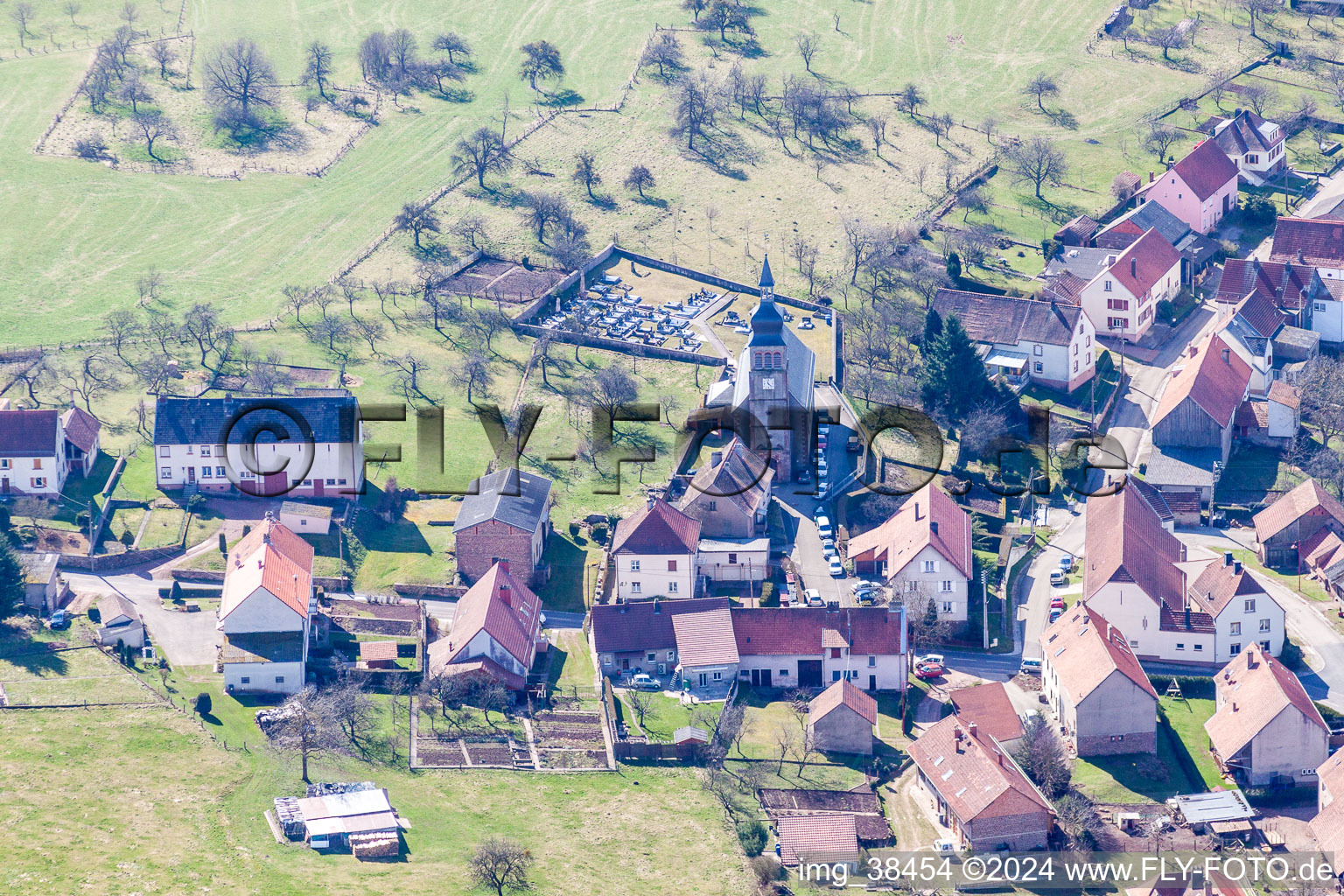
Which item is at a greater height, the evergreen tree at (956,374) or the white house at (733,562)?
the evergreen tree at (956,374)

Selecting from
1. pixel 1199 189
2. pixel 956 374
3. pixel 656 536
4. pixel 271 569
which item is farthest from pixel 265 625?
pixel 1199 189

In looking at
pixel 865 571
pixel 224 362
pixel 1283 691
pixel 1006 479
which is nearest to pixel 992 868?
pixel 1283 691

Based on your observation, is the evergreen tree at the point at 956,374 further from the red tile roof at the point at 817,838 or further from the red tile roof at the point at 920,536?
the red tile roof at the point at 817,838

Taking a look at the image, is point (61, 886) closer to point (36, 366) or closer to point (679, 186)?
point (36, 366)

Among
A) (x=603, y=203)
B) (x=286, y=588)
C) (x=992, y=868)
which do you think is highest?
(x=603, y=203)

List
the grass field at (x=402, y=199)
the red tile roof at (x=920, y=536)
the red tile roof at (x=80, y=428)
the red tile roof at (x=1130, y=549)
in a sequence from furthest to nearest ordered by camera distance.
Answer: the grass field at (x=402, y=199) → the red tile roof at (x=80, y=428) → the red tile roof at (x=920, y=536) → the red tile roof at (x=1130, y=549)

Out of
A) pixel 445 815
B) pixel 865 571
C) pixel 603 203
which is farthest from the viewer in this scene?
pixel 603 203

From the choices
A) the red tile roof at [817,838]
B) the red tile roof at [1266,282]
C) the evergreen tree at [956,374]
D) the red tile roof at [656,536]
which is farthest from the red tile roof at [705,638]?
the red tile roof at [1266,282]

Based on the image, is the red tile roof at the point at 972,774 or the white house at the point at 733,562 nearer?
the red tile roof at the point at 972,774
